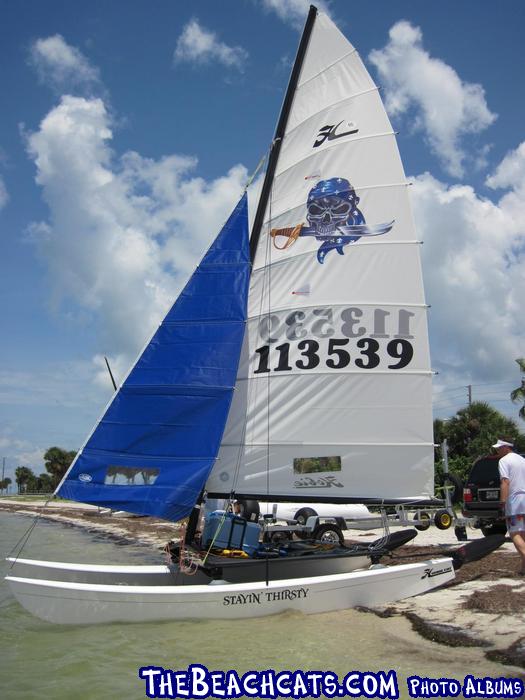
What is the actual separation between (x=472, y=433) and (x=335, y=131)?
80.5 feet

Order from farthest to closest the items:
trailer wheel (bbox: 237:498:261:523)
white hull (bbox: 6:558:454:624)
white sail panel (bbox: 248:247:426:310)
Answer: trailer wheel (bbox: 237:498:261:523), white sail panel (bbox: 248:247:426:310), white hull (bbox: 6:558:454:624)

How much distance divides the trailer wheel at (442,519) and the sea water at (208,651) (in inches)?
152

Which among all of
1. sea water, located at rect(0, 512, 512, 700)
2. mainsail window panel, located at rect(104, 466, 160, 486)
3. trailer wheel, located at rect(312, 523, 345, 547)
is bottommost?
sea water, located at rect(0, 512, 512, 700)

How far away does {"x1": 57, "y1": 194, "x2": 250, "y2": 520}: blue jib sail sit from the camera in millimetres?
9273

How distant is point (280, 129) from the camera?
1149 cm

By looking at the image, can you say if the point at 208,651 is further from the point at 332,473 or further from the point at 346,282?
the point at 346,282

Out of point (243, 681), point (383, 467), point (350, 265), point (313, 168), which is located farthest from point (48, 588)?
point (313, 168)

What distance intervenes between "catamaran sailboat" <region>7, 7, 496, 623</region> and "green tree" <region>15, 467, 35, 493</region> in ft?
338

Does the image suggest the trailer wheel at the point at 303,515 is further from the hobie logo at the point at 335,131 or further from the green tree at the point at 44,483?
the green tree at the point at 44,483

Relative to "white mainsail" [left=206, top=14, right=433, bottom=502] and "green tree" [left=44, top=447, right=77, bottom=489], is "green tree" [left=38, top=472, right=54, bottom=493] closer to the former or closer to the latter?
"green tree" [left=44, top=447, right=77, bottom=489]

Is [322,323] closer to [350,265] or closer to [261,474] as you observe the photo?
[350,265]

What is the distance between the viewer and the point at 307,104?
11453 mm

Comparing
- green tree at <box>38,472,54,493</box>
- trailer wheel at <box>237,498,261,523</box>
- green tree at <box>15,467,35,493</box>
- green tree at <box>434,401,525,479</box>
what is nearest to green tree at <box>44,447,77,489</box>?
green tree at <box>38,472,54,493</box>

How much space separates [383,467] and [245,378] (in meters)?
2.78
